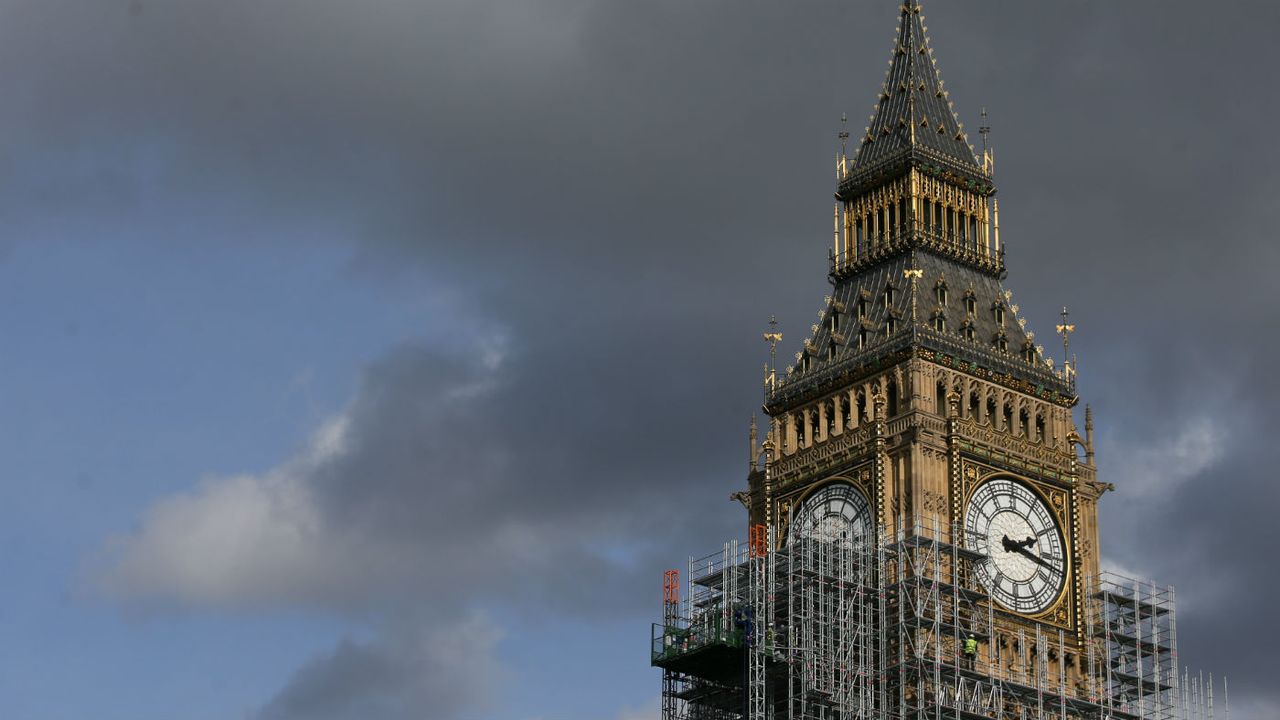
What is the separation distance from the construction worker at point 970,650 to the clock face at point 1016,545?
12.8 feet

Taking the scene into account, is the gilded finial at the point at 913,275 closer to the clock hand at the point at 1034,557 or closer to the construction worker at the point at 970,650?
the clock hand at the point at 1034,557

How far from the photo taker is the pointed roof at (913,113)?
533 ft

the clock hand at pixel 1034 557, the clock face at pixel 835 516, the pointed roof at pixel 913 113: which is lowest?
the clock hand at pixel 1034 557

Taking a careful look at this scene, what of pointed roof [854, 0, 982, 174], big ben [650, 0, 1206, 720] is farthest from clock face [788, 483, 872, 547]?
pointed roof [854, 0, 982, 174]

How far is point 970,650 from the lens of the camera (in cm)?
14500

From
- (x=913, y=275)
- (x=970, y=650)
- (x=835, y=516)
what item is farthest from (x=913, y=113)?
(x=970, y=650)

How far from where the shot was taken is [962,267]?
Answer: 16025 cm

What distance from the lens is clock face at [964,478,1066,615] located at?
491 ft

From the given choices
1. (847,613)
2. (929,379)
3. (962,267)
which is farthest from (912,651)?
(962,267)

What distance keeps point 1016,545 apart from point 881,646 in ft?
34.3

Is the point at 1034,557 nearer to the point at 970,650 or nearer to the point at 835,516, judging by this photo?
the point at 970,650

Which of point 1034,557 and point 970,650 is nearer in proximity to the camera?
point 970,650

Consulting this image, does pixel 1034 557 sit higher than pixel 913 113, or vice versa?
pixel 913 113

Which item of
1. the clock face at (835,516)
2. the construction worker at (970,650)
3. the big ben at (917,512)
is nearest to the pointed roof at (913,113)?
the big ben at (917,512)
